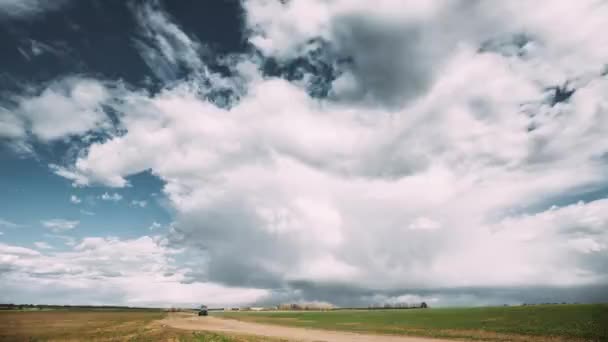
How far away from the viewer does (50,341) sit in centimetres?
3669

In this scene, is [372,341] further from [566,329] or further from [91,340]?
[91,340]

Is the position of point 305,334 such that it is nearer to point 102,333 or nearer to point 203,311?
point 102,333

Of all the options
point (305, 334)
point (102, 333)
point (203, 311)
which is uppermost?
point (102, 333)

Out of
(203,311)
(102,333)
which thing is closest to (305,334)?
(102,333)

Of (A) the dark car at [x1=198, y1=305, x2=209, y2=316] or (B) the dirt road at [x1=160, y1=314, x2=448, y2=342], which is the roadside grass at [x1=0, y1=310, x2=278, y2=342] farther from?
(A) the dark car at [x1=198, y1=305, x2=209, y2=316]

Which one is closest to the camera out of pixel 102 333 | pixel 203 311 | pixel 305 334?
pixel 102 333

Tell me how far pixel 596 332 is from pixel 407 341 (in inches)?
899

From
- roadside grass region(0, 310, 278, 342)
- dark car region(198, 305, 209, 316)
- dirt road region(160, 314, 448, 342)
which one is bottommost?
dark car region(198, 305, 209, 316)

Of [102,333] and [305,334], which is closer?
[102,333]

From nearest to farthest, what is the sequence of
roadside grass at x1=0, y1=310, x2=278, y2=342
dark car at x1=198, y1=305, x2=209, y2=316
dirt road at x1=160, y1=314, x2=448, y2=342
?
roadside grass at x1=0, y1=310, x2=278, y2=342 < dirt road at x1=160, y1=314, x2=448, y2=342 < dark car at x1=198, y1=305, x2=209, y2=316

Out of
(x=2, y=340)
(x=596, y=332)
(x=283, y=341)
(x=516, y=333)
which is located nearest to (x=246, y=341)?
(x=283, y=341)

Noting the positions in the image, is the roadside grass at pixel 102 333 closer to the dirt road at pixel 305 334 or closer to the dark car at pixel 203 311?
A: the dirt road at pixel 305 334

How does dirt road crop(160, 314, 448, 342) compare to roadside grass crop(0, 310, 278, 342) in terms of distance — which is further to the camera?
dirt road crop(160, 314, 448, 342)

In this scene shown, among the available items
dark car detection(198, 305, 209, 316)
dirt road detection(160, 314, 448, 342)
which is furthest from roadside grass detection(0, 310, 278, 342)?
dark car detection(198, 305, 209, 316)
